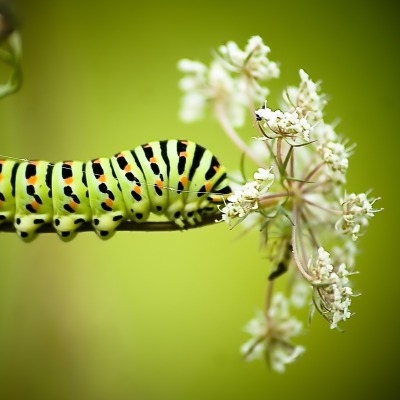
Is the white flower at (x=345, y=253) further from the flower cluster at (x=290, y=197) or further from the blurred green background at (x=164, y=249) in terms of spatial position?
the blurred green background at (x=164, y=249)

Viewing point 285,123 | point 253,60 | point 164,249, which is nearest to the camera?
point 285,123

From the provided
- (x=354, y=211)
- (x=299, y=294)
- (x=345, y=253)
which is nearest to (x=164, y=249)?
(x=299, y=294)

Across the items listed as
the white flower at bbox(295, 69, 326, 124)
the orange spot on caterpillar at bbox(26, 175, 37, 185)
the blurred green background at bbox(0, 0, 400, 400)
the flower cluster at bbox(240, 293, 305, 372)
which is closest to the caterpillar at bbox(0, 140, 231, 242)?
the orange spot on caterpillar at bbox(26, 175, 37, 185)

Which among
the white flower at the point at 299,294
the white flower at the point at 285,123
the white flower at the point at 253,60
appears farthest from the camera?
the white flower at the point at 299,294

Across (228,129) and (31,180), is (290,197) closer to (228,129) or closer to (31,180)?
(228,129)

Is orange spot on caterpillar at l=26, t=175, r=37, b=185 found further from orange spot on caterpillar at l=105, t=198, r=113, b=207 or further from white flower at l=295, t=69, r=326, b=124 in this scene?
white flower at l=295, t=69, r=326, b=124

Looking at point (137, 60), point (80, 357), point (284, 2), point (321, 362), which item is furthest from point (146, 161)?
point (80, 357)

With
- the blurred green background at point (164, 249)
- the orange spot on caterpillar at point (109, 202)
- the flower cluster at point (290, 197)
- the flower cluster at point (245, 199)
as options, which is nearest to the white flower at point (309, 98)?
the flower cluster at point (290, 197)

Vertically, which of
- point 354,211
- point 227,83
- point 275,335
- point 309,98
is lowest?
point 275,335
